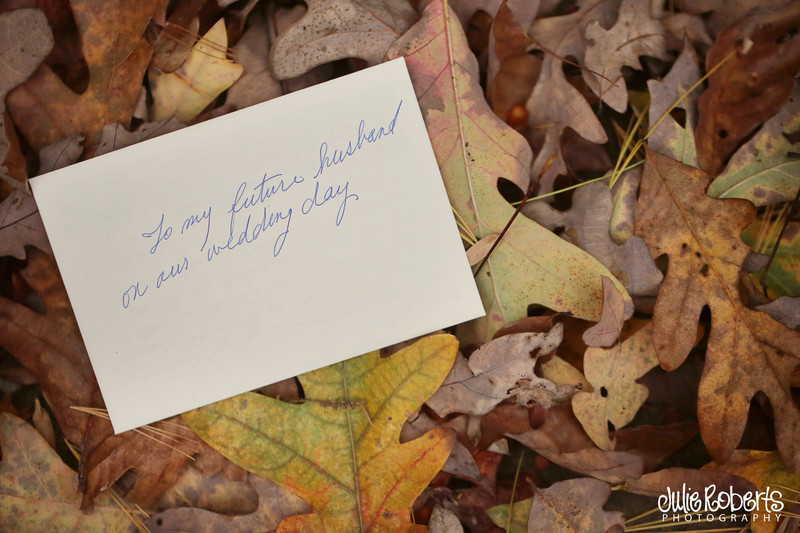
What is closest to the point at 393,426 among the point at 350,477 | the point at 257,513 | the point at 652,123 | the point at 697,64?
the point at 350,477

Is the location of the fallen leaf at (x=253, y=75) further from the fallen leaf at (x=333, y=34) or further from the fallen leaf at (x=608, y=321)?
the fallen leaf at (x=608, y=321)

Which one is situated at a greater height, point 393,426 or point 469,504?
Result: point 393,426

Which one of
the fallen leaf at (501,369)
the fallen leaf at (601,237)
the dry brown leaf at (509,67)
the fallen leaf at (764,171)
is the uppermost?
the dry brown leaf at (509,67)

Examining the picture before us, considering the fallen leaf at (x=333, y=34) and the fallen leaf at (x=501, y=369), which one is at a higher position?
the fallen leaf at (x=333, y=34)

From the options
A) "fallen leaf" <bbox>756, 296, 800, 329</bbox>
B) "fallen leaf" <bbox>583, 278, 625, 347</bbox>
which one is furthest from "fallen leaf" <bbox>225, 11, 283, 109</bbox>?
"fallen leaf" <bbox>756, 296, 800, 329</bbox>

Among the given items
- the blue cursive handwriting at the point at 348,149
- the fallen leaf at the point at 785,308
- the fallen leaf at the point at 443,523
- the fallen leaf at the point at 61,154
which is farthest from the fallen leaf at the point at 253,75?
the fallen leaf at the point at 785,308

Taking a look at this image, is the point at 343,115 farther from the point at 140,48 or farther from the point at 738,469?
the point at 738,469
